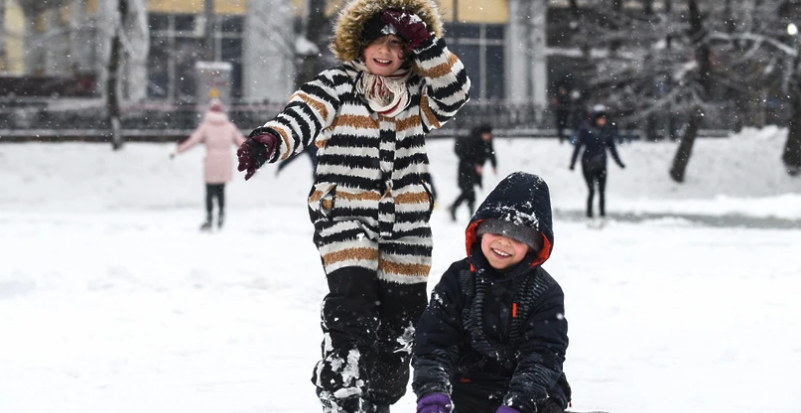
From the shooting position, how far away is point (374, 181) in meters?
3.97

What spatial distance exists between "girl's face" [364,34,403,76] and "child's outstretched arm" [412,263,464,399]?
0.97 m

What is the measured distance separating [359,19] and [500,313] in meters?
1.33

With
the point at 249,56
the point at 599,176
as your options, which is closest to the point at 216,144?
the point at 599,176

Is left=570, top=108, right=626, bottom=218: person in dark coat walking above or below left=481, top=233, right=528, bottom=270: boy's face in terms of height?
below

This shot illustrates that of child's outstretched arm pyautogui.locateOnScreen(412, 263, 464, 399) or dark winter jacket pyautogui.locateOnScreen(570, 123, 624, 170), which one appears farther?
dark winter jacket pyautogui.locateOnScreen(570, 123, 624, 170)

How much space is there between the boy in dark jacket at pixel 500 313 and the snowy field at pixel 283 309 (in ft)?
4.98

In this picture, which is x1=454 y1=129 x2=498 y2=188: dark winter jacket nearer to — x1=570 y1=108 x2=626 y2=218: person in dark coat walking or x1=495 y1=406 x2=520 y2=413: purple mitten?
x1=570 y1=108 x2=626 y2=218: person in dark coat walking

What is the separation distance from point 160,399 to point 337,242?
154 centimetres

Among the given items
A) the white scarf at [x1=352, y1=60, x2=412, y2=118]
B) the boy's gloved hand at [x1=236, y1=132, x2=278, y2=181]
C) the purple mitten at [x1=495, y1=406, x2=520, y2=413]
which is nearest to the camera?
the purple mitten at [x1=495, y1=406, x2=520, y2=413]

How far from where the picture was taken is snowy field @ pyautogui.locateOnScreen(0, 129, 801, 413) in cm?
518

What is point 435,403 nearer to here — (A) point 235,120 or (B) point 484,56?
(A) point 235,120

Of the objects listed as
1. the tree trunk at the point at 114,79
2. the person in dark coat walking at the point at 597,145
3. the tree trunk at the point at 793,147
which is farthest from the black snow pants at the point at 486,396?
the tree trunk at the point at 114,79

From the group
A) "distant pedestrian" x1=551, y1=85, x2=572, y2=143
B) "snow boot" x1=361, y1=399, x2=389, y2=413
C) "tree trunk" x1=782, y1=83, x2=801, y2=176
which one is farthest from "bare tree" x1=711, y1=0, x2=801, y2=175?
"snow boot" x1=361, y1=399, x2=389, y2=413

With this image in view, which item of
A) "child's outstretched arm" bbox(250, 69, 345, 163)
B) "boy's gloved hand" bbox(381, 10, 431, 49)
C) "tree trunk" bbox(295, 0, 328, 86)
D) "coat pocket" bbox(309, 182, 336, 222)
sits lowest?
"coat pocket" bbox(309, 182, 336, 222)
